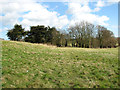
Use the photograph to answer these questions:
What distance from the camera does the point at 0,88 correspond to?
7422 mm

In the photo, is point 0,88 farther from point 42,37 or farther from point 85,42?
point 42,37

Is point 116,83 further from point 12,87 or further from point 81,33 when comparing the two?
point 81,33

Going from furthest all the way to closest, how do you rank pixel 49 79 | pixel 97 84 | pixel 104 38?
pixel 104 38, pixel 49 79, pixel 97 84

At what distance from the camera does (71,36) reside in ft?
187

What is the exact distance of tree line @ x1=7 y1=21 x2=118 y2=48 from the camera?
174 feet

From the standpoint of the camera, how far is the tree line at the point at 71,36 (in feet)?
174

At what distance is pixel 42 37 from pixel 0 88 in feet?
174

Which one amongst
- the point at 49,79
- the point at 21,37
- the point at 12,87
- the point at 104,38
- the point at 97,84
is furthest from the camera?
the point at 21,37

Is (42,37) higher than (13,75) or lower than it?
higher

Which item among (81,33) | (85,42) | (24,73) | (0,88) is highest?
(81,33)

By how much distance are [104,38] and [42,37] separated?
33988 mm

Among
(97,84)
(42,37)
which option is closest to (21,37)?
(42,37)

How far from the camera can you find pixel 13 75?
880cm

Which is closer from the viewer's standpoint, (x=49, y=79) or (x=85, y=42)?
(x=49, y=79)
